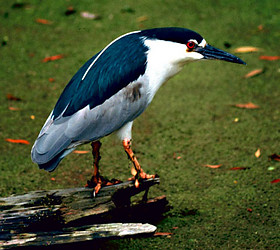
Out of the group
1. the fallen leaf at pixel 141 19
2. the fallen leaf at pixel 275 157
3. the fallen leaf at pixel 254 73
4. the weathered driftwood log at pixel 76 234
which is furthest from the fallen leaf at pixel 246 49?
the weathered driftwood log at pixel 76 234

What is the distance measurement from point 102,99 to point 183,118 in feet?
5.23

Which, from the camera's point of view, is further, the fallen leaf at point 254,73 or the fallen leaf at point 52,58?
the fallen leaf at point 52,58

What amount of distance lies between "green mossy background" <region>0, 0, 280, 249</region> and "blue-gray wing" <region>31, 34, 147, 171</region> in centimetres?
27

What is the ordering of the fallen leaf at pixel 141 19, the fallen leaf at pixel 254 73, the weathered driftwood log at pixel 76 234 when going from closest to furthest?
the weathered driftwood log at pixel 76 234
the fallen leaf at pixel 254 73
the fallen leaf at pixel 141 19

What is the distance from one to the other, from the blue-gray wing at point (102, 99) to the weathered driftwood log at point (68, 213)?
0.96 feet

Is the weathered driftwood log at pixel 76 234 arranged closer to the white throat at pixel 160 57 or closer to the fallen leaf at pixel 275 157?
the white throat at pixel 160 57

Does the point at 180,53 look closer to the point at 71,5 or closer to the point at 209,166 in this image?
the point at 209,166

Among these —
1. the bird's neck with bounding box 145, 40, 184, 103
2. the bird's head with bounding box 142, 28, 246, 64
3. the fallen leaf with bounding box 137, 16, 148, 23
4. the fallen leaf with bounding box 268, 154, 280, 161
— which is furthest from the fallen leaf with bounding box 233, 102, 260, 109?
the fallen leaf with bounding box 137, 16, 148, 23

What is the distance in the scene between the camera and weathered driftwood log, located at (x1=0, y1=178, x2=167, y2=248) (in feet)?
8.64

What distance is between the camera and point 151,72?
9.98 feet

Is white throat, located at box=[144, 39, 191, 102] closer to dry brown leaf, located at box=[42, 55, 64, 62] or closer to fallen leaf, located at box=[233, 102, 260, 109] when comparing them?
fallen leaf, located at box=[233, 102, 260, 109]

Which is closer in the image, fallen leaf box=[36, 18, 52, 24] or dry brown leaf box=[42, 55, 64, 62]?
dry brown leaf box=[42, 55, 64, 62]

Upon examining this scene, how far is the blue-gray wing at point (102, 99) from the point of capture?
2.95 meters

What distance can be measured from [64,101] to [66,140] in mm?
282
